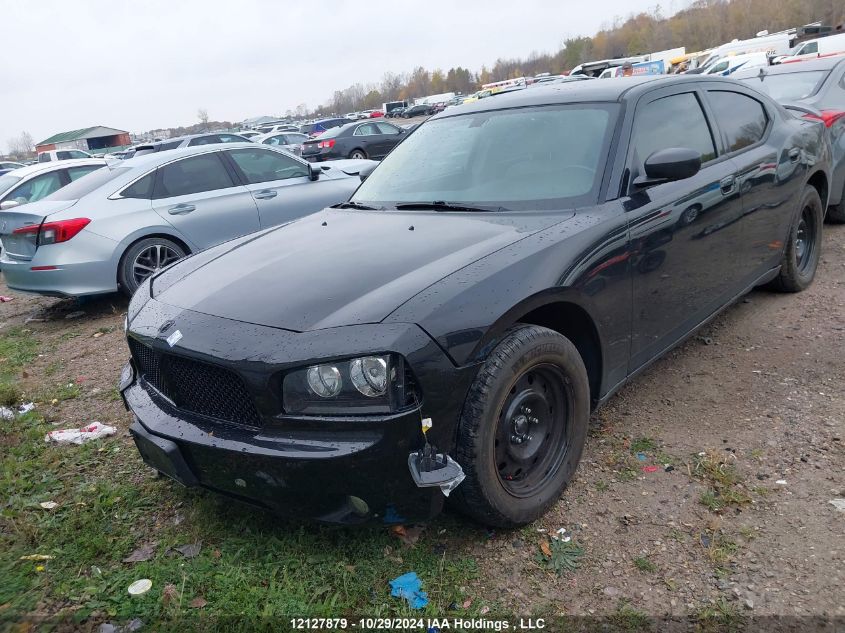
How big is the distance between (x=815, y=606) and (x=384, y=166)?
3.12 metres

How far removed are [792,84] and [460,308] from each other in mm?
6885

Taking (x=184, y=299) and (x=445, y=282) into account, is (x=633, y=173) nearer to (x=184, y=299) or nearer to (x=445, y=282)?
(x=445, y=282)

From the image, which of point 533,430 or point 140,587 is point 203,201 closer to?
point 140,587

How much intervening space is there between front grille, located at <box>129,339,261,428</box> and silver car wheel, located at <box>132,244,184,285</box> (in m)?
4.23

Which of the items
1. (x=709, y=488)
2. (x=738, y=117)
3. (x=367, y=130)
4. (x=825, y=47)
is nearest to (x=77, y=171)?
(x=738, y=117)

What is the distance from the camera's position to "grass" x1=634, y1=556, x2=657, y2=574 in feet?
7.77

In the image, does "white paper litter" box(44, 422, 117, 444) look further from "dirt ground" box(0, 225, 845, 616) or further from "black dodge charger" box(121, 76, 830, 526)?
"black dodge charger" box(121, 76, 830, 526)

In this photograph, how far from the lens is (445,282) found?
2371 mm

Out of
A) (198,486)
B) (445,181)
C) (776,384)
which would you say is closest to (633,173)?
(445,181)

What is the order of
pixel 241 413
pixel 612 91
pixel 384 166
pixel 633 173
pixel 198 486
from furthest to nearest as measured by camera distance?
pixel 384 166
pixel 612 91
pixel 633 173
pixel 198 486
pixel 241 413

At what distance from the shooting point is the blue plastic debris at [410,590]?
7.48 feet

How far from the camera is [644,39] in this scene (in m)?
97.4


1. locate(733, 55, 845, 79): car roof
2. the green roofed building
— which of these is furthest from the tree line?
locate(733, 55, 845, 79): car roof

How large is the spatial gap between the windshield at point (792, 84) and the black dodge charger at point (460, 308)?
3822 millimetres
